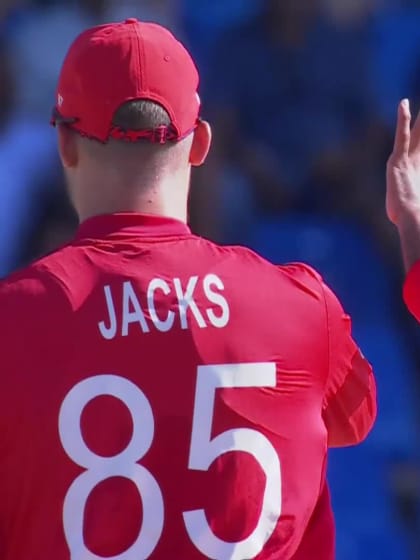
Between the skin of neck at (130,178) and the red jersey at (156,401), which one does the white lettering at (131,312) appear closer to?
the red jersey at (156,401)

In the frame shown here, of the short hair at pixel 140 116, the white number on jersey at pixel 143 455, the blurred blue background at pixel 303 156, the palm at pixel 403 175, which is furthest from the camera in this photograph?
the blurred blue background at pixel 303 156

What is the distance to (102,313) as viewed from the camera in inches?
72.4

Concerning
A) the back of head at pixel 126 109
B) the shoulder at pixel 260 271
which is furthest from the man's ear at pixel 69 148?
the shoulder at pixel 260 271

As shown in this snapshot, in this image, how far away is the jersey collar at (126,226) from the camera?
6.32 feet

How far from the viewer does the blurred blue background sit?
4.07m

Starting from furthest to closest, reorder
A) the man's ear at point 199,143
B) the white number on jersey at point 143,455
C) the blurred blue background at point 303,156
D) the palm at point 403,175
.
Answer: the blurred blue background at point 303,156
the palm at point 403,175
the man's ear at point 199,143
the white number on jersey at point 143,455

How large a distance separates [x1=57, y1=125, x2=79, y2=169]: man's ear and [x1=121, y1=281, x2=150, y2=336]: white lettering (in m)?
0.25

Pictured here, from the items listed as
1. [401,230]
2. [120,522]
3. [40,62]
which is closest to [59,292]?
[120,522]

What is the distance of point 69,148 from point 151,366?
0.39m

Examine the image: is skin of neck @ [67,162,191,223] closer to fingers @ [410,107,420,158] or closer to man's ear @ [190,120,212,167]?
man's ear @ [190,120,212,167]

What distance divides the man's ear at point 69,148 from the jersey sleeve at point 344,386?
424 mm

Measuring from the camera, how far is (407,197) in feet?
7.06

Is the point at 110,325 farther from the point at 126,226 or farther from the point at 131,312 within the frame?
the point at 126,226

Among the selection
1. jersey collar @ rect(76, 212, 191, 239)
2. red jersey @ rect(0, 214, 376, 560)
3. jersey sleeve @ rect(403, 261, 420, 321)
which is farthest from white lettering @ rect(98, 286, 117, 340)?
jersey sleeve @ rect(403, 261, 420, 321)
